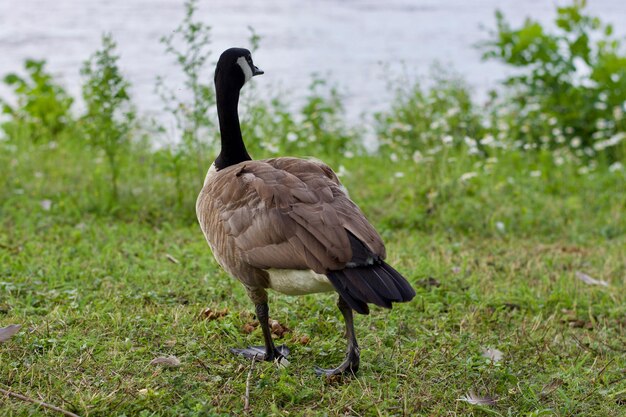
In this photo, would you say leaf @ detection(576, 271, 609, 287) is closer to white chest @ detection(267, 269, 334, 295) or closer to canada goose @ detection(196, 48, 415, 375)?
canada goose @ detection(196, 48, 415, 375)

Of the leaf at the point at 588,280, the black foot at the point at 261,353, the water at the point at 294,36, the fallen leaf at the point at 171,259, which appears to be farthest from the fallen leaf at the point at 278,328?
the water at the point at 294,36

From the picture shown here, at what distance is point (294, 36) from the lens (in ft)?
49.7

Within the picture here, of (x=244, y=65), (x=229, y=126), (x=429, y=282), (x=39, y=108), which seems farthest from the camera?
(x=39, y=108)

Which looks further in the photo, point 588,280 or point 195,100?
point 195,100

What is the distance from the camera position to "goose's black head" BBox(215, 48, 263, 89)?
13.9ft

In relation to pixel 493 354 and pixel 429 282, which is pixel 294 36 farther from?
pixel 493 354

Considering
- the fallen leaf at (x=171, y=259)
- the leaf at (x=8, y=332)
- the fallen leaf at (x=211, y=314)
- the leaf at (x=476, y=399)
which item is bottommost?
the fallen leaf at (x=171, y=259)

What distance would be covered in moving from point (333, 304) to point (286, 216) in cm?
132

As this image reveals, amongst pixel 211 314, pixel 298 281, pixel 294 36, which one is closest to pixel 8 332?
pixel 211 314

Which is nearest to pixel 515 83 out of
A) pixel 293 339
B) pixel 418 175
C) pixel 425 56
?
pixel 418 175

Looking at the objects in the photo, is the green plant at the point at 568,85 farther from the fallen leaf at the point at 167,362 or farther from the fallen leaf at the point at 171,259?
the fallen leaf at the point at 167,362

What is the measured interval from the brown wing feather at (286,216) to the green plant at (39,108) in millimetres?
5303

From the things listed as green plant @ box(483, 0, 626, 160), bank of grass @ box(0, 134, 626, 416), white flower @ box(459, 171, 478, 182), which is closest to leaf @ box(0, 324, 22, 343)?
bank of grass @ box(0, 134, 626, 416)

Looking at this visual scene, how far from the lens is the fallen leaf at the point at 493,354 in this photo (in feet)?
13.1
